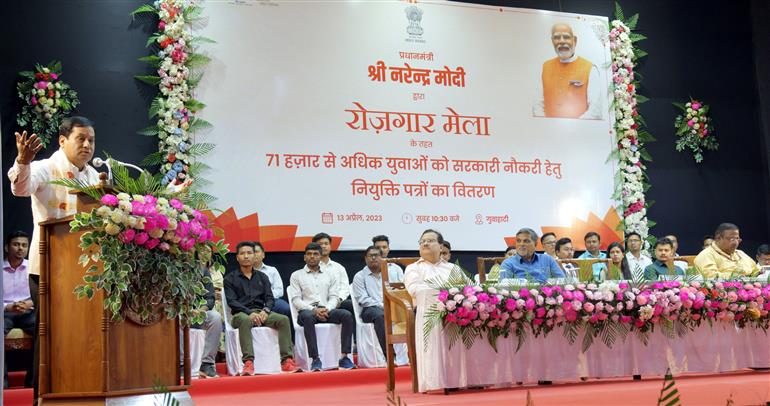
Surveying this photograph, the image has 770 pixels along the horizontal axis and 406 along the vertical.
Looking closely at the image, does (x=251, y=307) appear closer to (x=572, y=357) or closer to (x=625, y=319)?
(x=572, y=357)

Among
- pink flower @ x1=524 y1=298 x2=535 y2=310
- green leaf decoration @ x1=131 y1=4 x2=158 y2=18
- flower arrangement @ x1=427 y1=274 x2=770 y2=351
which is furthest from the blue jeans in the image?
green leaf decoration @ x1=131 y1=4 x2=158 y2=18

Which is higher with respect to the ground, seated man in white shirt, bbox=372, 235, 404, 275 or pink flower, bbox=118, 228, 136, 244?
seated man in white shirt, bbox=372, 235, 404, 275

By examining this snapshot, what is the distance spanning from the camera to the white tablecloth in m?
4.75

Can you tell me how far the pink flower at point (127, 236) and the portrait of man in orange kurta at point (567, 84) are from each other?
608 centimetres

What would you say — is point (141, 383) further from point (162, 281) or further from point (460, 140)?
point (460, 140)

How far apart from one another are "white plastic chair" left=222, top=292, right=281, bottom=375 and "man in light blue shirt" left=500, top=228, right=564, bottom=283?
1.82 metres

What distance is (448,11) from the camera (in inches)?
333

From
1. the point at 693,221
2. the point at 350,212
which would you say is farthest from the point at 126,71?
the point at 693,221

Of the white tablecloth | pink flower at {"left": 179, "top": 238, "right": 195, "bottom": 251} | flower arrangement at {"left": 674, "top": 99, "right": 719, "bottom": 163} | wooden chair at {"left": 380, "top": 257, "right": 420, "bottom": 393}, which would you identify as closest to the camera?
pink flower at {"left": 179, "top": 238, "right": 195, "bottom": 251}

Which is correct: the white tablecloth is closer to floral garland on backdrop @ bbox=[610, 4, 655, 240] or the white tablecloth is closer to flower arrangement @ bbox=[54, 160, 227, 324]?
flower arrangement @ bbox=[54, 160, 227, 324]

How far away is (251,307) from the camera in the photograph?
653cm

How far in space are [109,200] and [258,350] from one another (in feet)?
11.1

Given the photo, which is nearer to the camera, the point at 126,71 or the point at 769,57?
the point at 769,57

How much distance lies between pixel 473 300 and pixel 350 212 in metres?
3.18
